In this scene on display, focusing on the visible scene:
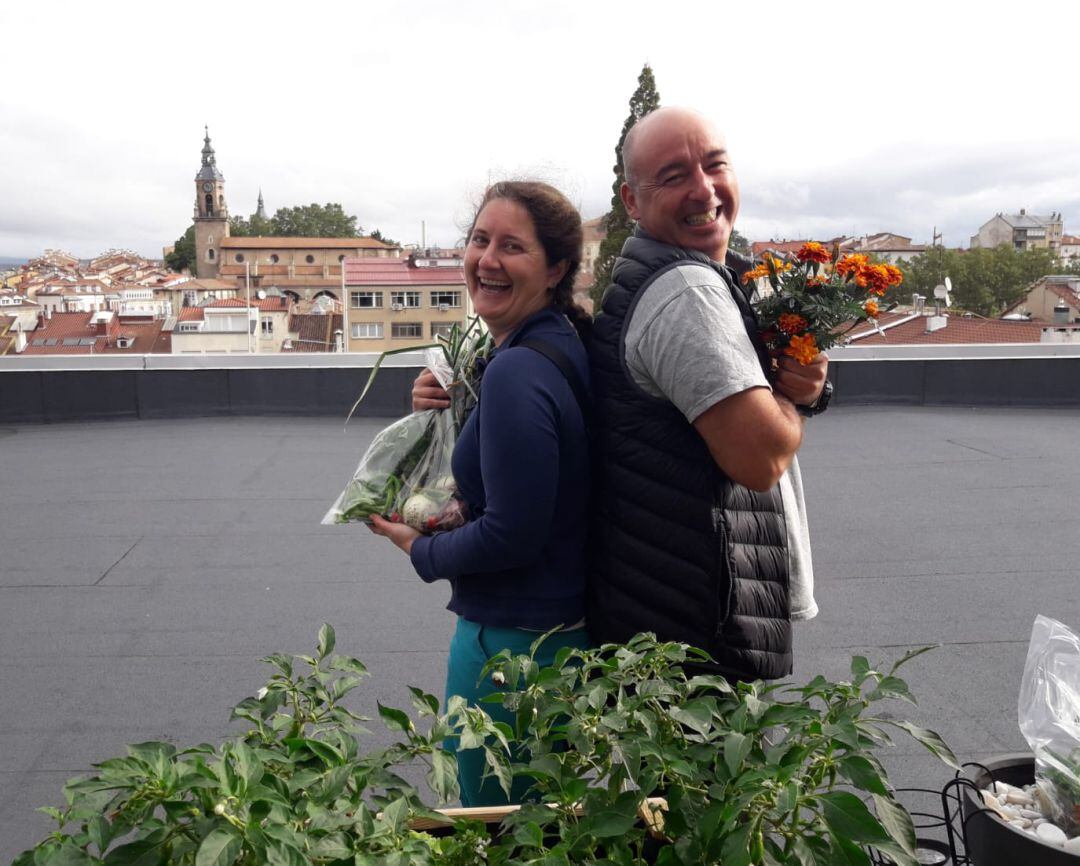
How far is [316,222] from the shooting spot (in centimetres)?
9550

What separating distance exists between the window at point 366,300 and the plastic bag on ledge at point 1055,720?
5777 centimetres

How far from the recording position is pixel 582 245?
1569 millimetres

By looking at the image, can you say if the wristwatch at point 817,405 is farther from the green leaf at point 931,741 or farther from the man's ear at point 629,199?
the green leaf at point 931,741

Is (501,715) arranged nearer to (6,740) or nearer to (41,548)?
(6,740)

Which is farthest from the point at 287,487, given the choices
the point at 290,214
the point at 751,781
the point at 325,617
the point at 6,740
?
the point at 290,214

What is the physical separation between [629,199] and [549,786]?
87 centimetres

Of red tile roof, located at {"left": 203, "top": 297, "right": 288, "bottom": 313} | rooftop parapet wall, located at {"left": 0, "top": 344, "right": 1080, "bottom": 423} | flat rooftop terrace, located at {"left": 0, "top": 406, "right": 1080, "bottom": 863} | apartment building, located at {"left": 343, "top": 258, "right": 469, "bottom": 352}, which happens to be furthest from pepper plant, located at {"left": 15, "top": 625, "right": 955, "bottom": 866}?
red tile roof, located at {"left": 203, "top": 297, "right": 288, "bottom": 313}

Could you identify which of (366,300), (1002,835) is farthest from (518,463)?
(366,300)

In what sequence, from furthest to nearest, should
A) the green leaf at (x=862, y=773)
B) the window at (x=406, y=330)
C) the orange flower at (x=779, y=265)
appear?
the window at (x=406, y=330) → the orange flower at (x=779, y=265) → the green leaf at (x=862, y=773)

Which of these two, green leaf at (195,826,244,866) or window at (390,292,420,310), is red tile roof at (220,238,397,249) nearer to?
window at (390,292,420,310)

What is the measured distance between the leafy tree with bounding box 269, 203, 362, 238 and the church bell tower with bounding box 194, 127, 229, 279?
5.50m

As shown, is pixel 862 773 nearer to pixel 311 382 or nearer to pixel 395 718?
pixel 395 718

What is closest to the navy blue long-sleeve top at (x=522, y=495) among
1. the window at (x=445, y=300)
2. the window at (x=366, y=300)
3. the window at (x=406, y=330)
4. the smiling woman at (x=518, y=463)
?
the smiling woman at (x=518, y=463)

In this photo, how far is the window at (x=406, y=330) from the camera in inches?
2246
